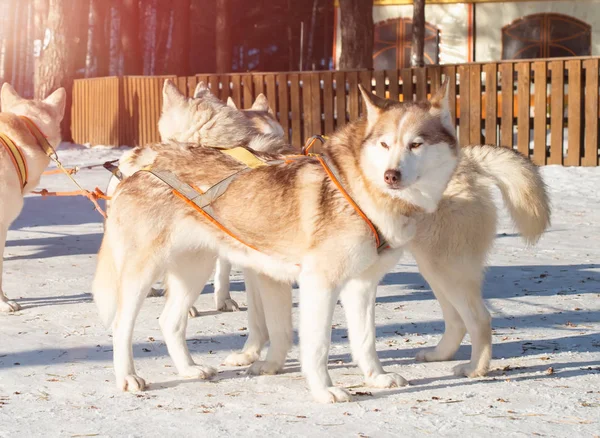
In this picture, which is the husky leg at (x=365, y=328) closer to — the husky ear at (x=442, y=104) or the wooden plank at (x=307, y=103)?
the husky ear at (x=442, y=104)

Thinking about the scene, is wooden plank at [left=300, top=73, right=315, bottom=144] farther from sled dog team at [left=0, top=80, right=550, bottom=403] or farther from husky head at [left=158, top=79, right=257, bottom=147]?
sled dog team at [left=0, top=80, right=550, bottom=403]

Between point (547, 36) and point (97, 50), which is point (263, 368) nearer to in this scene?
point (97, 50)

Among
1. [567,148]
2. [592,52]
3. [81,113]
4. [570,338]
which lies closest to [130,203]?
[570,338]

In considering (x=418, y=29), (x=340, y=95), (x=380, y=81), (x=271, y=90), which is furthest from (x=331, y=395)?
(x=418, y=29)

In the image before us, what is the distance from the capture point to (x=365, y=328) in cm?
447

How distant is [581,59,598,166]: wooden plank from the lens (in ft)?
43.3

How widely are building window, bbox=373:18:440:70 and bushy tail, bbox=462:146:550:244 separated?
18.0 meters

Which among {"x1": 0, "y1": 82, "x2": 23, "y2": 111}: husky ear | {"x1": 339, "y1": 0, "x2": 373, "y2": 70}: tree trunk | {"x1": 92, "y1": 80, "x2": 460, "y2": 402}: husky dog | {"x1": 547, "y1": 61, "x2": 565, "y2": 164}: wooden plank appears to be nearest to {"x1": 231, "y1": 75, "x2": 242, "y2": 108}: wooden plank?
{"x1": 339, "y1": 0, "x2": 373, "y2": 70}: tree trunk

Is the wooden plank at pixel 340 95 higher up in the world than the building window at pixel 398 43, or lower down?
lower down

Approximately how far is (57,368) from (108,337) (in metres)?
0.69

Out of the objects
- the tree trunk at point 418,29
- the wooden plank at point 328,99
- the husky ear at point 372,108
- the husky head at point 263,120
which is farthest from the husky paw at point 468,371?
the tree trunk at point 418,29

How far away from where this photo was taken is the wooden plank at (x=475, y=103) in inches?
554

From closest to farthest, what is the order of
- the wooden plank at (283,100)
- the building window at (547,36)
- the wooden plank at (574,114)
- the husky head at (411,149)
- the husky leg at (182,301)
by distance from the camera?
the husky head at (411,149) → the husky leg at (182,301) → the wooden plank at (574,114) → the wooden plank at (283,100) → the building window at (547,36)

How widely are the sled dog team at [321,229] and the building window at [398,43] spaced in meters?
18.2
